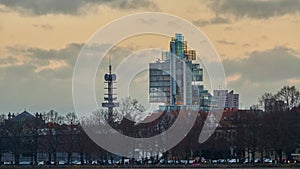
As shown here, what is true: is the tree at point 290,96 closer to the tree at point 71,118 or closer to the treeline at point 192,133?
the treeline at point 192,133

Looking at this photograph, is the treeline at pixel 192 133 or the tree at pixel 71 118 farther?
the tree at pixel 71 118

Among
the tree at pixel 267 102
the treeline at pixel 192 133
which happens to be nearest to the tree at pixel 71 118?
the treeline at pixel 192 133

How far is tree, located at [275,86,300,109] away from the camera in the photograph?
103 meters

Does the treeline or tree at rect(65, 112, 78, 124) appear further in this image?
tree at rect(65, 112, 78, 124)

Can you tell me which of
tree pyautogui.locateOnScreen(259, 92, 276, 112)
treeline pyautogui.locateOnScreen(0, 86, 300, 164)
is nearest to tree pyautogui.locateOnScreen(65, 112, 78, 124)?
treeline pyautogui.locateOnScreen(0, 86, 300, 164)

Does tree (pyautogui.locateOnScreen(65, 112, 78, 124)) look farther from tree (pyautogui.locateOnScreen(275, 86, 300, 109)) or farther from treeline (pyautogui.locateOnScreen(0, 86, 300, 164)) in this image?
tree (pyautogui.locateOnScreen(275, 86, 300, 109))

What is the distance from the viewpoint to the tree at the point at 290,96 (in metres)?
103

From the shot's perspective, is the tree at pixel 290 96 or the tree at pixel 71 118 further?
the tree at pixel 71 118

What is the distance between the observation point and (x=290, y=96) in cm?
10338

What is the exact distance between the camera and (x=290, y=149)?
99.0m

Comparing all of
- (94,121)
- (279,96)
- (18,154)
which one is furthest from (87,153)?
(279,96)

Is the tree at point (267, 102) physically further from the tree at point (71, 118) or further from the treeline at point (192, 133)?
the tree at point (71, 118)

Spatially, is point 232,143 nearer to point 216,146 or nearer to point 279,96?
point 216,146

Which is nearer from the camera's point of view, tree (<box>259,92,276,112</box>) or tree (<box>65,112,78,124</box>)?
tree (<box>259,92,276,112</box>)
